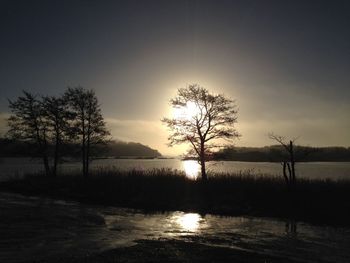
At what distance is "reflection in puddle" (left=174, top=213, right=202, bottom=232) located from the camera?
1985 centimetres

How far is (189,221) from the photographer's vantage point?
2250 cm

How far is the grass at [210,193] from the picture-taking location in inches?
1037

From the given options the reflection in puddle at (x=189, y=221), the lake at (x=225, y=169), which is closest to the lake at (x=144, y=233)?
the reflection in puddle at (x=189, y=221)

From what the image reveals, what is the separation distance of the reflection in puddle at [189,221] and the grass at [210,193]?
2.59 metres

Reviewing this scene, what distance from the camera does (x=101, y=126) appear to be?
4853 centimetres

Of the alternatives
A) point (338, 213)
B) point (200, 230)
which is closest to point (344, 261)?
point (200, 230)

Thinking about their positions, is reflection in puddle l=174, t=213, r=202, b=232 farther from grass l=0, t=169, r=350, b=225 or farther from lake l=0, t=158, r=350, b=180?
lake l=0, t=158, r=350, b=180

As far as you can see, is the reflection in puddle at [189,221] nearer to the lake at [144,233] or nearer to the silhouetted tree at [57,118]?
the lake at [144,233]

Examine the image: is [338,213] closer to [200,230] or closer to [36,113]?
[200,230]

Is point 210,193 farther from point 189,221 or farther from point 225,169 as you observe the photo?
point 225,169

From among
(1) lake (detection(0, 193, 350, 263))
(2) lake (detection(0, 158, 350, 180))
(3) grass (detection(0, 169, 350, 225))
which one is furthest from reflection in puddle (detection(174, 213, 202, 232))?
(2) lake (detection(0, 158, 350, 180))

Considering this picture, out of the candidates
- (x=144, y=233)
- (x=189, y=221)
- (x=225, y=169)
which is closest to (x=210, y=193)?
(x=189, y=221)

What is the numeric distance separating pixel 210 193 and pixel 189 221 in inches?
403

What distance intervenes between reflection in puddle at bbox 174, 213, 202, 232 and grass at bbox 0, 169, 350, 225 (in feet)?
8.51
